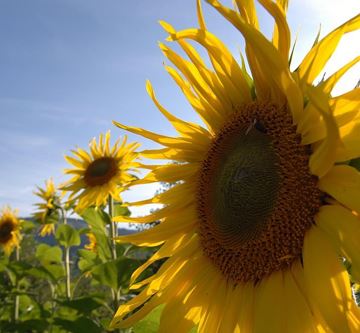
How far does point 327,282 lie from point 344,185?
26 centimetres

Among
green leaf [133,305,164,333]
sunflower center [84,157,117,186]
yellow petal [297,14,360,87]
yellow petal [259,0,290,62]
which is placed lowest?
green leaf [133,305,164,333]

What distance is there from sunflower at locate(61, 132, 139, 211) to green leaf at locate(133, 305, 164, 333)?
3.71 metres

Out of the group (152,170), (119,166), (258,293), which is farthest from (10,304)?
(258,293)

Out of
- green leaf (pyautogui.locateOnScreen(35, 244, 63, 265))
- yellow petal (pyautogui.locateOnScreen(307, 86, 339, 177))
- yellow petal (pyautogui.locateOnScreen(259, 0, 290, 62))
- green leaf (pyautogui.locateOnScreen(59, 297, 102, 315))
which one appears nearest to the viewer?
yellow petal (pyautogui.locateOnScreen(307, 86, 339, 177))

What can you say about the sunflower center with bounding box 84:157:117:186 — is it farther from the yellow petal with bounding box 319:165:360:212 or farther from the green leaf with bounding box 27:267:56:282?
the yellow petal with bounding box 319:165:360:212

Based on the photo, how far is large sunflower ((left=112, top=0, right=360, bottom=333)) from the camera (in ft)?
4.58

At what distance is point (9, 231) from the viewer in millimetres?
8883

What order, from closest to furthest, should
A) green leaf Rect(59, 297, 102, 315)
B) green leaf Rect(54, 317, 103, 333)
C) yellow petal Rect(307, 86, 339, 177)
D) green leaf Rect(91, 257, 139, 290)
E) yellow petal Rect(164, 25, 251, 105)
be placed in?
1. yellow petal Rect(307, 86, 339, 177)
2. yellow petal Rect(164, 25, 251, 105)
3. green leaf Rect(54, 317, 103, 333)
4. green leaf Rect(91, 257, 139, 290)
5. green leaf Rect(59, 297, 102, 315)

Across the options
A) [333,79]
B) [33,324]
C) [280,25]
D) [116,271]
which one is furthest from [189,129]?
[33,324]

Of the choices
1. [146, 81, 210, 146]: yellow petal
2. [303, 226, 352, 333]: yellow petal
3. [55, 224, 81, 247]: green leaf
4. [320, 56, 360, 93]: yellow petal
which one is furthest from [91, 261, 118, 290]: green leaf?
[320, 56, 360, 93]: yellow petal

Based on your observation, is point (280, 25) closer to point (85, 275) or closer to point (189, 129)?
point (189, 129)

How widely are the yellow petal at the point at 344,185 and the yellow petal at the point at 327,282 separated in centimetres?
14

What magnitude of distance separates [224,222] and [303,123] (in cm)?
57

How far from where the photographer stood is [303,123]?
5.22ft
